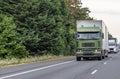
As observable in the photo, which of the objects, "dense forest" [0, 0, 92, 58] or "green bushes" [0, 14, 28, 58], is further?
"dense forest" [0, 0, 92, 58]

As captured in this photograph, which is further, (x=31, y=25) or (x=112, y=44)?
(x=112, y=44)

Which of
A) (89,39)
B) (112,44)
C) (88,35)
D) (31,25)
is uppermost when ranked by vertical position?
(31,25)

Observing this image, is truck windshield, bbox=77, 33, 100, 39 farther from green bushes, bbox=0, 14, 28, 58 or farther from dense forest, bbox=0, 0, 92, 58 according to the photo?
green bushes, bbox=0, 14, 28, 58

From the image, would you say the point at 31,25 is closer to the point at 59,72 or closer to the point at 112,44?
the point at 59,72

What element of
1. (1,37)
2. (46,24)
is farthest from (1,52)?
(46,24)

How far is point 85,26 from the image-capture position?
3691 cm

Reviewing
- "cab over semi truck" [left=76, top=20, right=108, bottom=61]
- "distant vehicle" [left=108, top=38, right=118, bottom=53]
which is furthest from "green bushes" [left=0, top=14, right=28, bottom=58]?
"distant vehicle" [left=108, top=38, right=118, bottom=53]

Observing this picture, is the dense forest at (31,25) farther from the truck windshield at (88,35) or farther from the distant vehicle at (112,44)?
the distant vehicle at (112,44)

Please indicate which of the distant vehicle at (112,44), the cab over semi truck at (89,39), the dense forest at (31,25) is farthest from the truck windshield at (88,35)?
the distant vehicle at (112,44)

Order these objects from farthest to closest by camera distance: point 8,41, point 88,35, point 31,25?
1. point 31,25
2. point 88,35
3. point 8,41

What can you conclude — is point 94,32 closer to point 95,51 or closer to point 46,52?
point 95,51

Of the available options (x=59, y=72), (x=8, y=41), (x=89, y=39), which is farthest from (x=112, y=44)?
(x=59, y=72)

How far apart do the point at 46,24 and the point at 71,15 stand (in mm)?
34535

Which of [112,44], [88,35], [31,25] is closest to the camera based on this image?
[88,35]
